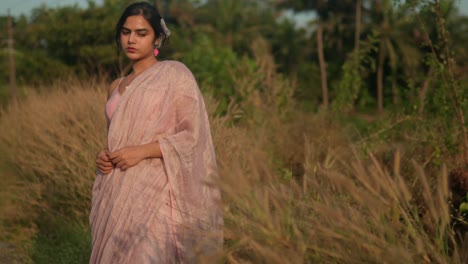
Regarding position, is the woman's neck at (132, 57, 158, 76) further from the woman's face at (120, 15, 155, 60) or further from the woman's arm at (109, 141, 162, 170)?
the woman's arm at (109, 141, 162, 170)

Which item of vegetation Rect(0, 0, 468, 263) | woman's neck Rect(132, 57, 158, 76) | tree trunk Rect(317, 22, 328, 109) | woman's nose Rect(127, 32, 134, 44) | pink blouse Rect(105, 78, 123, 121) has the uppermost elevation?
woman's nose Rect(127, 32, 134, 44)

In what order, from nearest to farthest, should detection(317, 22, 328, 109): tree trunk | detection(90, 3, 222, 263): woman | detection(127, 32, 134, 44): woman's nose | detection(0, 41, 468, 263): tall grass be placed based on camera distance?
detection(0, 41, 468, 263): tall grass
detection(90, 3, 222, 263): woman
detection(127, 32, 134, 44): woman's nose
detection(317, 22, 328, 109): tree trunk

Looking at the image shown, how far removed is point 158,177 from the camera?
11.8 feet

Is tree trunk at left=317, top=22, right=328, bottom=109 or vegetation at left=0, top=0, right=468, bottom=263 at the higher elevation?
vegetation at left=0, top=0, right=468, bottom=263

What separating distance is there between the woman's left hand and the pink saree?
0.04 metres

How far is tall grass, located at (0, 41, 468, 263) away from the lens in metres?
2.14

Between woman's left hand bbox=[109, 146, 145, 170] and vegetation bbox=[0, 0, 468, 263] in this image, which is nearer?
vegetation bbox=[0, 0, 468, 263]

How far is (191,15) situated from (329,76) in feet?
29.8

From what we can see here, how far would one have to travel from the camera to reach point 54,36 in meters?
30.5

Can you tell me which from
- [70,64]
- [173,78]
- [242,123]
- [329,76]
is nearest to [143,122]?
[173,78]

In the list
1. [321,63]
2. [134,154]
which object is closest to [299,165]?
[134,154]

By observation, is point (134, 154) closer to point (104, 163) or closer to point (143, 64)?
point (104, 163)

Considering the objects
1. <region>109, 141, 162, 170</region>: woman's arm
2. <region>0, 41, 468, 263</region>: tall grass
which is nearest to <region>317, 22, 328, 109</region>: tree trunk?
<region>0, 41, 468, 263</region>: tall grass

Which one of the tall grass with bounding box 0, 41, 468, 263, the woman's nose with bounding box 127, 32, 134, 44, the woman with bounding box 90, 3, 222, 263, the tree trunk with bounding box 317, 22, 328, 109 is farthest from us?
the tree trunk with bounding box 317, 22, 328, 109
